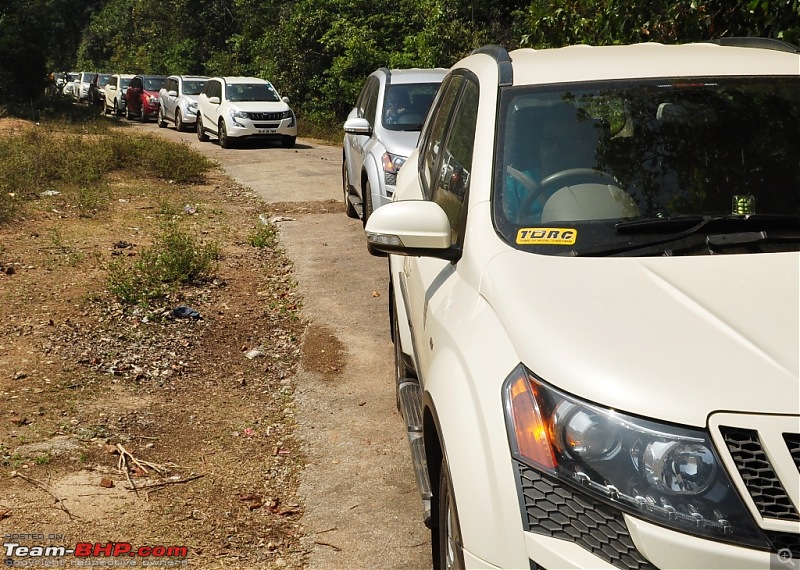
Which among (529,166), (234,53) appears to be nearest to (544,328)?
(529,166)

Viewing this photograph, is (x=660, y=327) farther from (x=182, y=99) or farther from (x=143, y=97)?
(x=143, y=97)

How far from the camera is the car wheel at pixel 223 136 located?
71.8 feet

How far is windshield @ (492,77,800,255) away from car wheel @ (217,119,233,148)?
1881 centimetres

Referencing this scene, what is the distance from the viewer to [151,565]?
154 inches

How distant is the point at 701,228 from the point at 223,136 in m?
19.9

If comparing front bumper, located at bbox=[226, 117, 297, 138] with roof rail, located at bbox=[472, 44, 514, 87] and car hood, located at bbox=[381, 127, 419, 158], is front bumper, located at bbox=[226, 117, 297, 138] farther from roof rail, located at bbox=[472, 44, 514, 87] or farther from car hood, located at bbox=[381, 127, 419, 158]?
roof rail, located at bbox=[472, 44, 514, 87]

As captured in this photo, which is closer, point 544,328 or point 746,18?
point 544,328

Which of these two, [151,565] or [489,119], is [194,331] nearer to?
[151,565]

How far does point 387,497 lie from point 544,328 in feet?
7.27

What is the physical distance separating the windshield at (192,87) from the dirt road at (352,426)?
60.2 feet

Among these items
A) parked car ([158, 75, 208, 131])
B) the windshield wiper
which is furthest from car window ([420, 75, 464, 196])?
parked car ([158, 75, 208, 131])

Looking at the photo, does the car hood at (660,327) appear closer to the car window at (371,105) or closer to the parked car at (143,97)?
the car window at (371,105)

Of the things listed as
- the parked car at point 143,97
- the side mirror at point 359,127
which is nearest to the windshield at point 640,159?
the side mirror at point 359,127

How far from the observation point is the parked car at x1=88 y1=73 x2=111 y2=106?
41.7 metres
